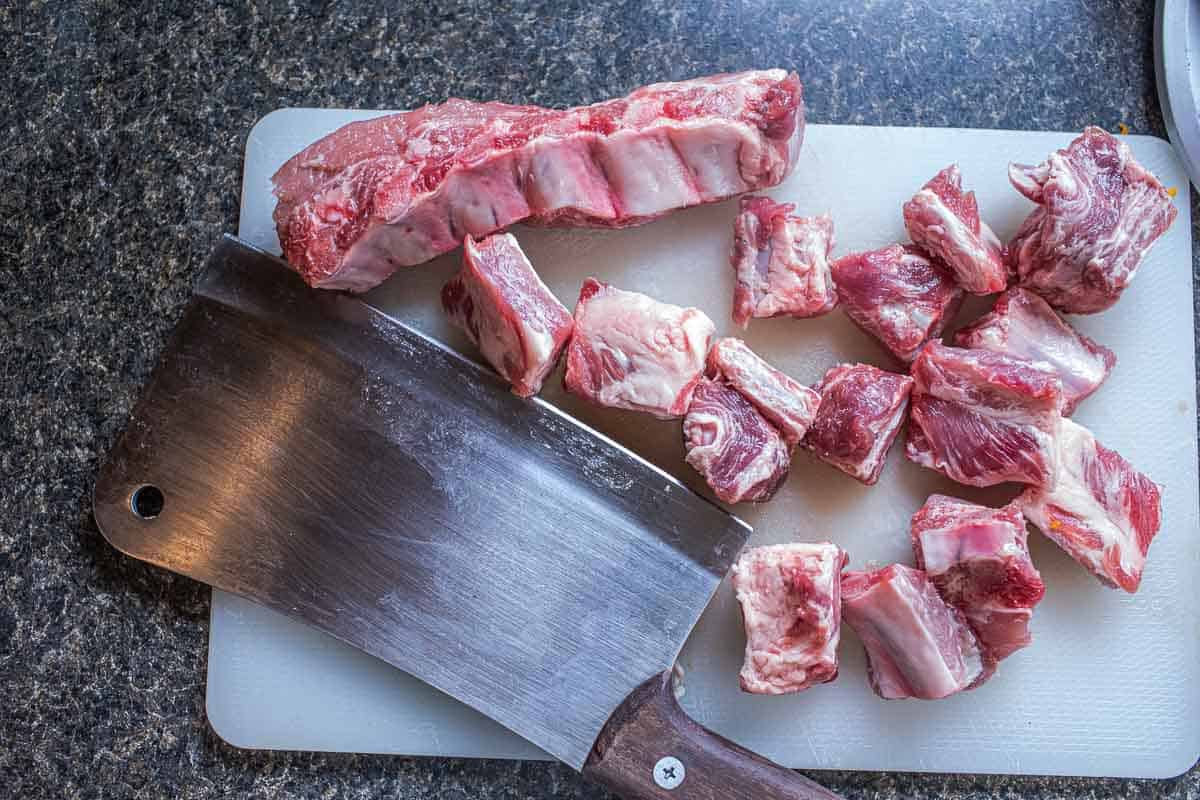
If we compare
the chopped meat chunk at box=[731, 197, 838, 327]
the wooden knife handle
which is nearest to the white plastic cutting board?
the chopped meat chunk at box=[731, 197, 838, 327]

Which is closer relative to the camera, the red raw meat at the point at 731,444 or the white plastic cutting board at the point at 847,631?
the red raw meat at the point at 731,444

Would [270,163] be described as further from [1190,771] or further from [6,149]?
[1190,771]

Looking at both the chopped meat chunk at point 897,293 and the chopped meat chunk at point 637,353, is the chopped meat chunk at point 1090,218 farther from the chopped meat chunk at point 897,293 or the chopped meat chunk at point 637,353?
the chopped meat chunk at point 637,353

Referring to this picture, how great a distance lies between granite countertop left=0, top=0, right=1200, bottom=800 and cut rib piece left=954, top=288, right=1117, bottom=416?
0.56 m

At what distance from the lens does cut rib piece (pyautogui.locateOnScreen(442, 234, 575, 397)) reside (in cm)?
239

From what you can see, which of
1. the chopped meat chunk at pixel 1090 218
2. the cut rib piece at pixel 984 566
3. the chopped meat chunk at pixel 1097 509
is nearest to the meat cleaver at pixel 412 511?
the cut rib piece at pixel 984 566

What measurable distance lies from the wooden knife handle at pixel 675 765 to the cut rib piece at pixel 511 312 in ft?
2.70

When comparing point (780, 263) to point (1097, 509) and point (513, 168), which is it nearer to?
point (513, 168)

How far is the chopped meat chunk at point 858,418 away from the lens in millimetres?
2449

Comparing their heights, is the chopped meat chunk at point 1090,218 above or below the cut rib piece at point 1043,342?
above

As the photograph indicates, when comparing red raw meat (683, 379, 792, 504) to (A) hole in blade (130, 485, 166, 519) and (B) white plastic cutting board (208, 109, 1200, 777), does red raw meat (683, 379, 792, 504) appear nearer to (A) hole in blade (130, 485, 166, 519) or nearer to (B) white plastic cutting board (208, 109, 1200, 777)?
(B) white plastic cutting board (208, 109, 1200, 777)

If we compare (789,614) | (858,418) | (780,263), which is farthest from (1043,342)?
(789,614)

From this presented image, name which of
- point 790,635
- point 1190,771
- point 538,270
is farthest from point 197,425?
point 1190,771

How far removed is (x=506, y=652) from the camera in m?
2.43
